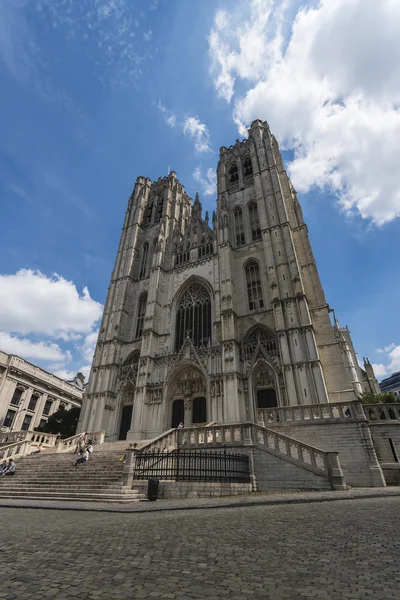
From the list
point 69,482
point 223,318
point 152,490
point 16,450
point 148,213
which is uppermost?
point 148,213

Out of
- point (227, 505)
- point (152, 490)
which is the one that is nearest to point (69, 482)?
point (152, 490)

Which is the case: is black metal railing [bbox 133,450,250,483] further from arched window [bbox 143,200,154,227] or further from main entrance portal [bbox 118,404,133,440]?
arched window [bbox 143,200,154,227]

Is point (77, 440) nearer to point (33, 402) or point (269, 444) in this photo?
point (33, 402)

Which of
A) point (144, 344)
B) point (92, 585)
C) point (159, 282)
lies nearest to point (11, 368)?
point (144, 344)

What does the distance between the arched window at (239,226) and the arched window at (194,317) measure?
583cm

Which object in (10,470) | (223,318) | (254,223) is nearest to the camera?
(10,470)

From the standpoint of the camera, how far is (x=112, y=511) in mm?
6914

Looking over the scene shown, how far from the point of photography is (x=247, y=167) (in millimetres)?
35250

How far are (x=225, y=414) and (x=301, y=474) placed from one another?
417 inches

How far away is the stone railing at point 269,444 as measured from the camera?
991 cm

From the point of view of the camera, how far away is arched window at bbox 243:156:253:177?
3450 cm

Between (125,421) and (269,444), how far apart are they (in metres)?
17.6

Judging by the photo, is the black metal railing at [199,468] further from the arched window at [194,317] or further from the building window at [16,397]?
the building window at [16,397]

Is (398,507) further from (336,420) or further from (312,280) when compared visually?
(312,280)
